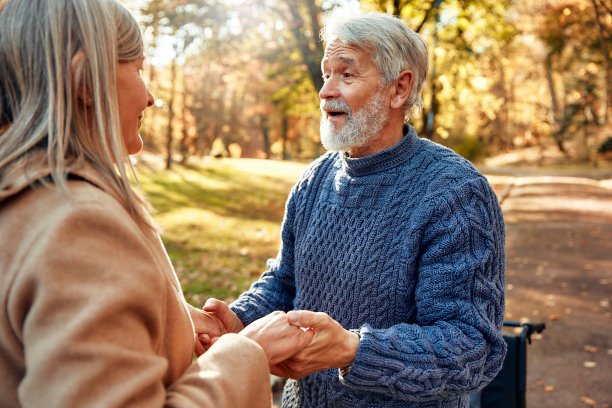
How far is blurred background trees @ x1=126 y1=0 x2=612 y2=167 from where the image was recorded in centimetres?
1232

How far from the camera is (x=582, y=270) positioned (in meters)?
8.91

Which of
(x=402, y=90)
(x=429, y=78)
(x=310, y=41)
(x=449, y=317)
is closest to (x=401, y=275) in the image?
(x=449, y=317)

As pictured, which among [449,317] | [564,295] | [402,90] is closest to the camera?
[449,317]

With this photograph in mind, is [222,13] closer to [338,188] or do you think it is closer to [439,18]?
[439,18]

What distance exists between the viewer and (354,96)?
2311mm

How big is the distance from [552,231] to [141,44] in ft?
41.0

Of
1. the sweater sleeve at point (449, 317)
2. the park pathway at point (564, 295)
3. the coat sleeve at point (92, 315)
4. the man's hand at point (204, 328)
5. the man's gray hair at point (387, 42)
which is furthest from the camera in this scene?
the park pathway at point (564, 295)

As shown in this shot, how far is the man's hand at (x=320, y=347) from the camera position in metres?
1.69

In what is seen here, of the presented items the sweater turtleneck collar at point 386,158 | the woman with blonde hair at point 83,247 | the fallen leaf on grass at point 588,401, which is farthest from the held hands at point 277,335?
the fallen leaf on grass at point 588,401

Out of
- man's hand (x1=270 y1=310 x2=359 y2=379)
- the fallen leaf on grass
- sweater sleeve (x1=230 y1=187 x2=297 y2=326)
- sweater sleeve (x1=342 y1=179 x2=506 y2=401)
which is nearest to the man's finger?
man's hand (x1=270 y1=310 x2=359 y2=379)

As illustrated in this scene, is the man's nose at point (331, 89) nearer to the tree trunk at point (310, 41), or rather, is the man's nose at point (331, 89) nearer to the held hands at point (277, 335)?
the held hands at point (277, 335)

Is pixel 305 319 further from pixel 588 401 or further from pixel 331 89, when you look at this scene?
pixel 588 401

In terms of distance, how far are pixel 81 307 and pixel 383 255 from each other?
1205mm

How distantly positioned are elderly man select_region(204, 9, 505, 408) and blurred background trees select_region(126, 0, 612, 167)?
47cm
